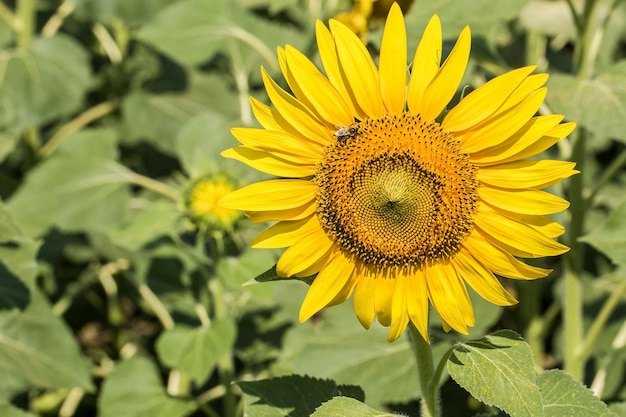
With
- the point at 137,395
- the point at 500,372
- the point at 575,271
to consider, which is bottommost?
the point at 137,395

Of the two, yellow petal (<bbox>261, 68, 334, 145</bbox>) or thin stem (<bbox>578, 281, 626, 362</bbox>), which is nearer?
yellow petal (<bbox>261, 68, 334, 145</bbox>)

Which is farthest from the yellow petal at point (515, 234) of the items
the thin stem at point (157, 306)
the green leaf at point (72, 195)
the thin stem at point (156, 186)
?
the green leaf at point (72, 195)

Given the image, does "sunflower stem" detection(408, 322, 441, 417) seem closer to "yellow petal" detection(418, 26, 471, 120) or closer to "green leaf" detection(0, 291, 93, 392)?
"yellow petal" detection(418, 26, 471, 120)

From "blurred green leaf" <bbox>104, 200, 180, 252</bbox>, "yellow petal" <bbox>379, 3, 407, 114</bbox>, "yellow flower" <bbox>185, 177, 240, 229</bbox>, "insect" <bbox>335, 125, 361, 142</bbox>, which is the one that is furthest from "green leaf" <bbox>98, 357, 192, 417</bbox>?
"yellow petal" <bbox>379, 3, 407, 114</bbox>

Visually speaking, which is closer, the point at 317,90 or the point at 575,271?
the point at 317,90

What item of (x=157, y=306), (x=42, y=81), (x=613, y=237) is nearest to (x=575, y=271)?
(x=613, y=237)

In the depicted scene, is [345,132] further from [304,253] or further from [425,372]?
[425,372]
